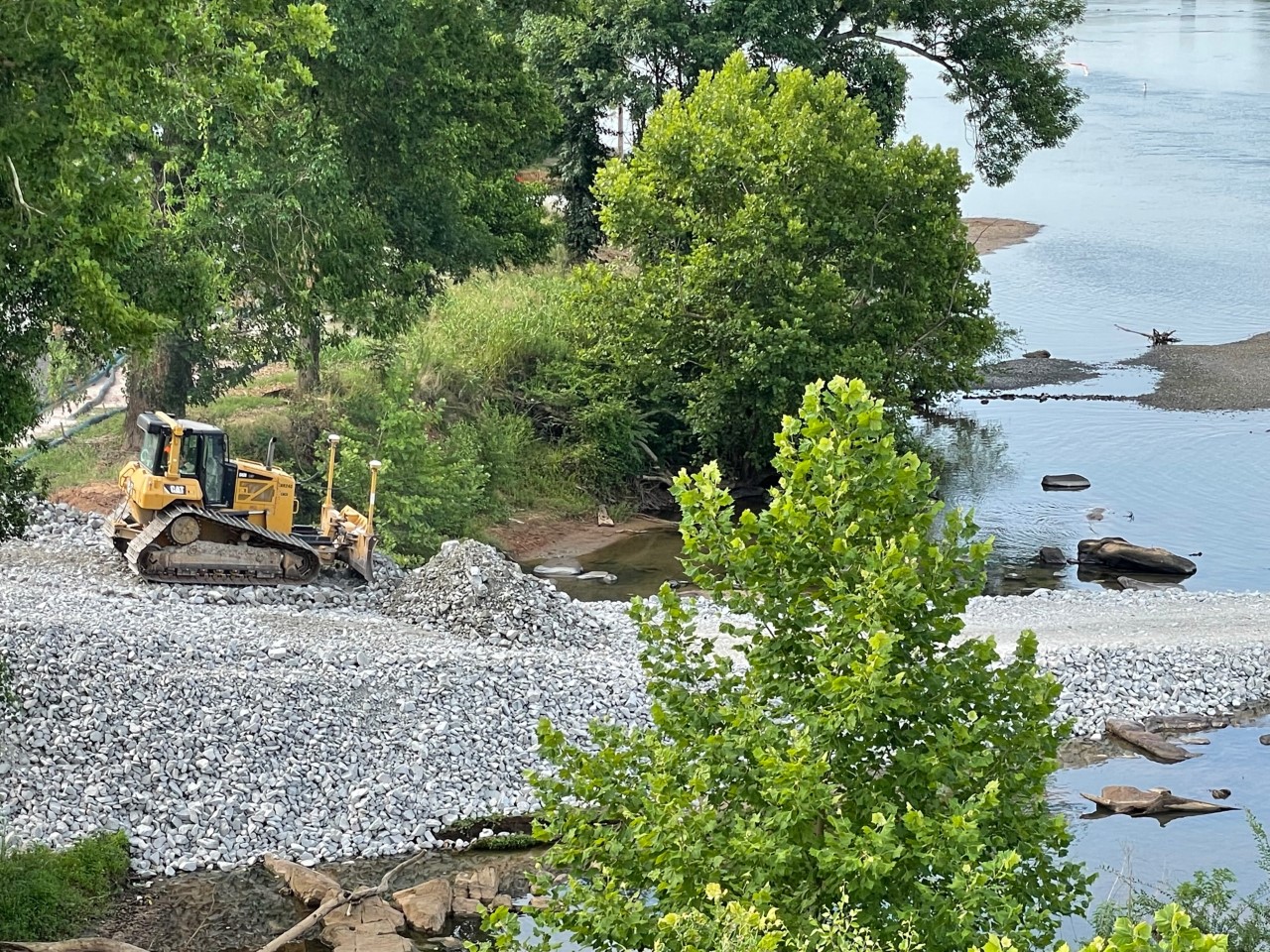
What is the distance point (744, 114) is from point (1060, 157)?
60.7 metres

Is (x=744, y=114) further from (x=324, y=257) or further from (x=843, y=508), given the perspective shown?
(x=843, y=508)

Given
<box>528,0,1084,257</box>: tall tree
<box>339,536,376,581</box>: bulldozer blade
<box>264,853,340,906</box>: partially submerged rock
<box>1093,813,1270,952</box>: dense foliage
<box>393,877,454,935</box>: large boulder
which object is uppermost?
<box>528,0,1084,257</box>: tall tree

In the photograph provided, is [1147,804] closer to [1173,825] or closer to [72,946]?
[1173,825]

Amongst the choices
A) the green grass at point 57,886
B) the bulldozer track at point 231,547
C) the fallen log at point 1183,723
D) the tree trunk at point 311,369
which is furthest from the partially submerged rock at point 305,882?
the tree trunk at point 311,369

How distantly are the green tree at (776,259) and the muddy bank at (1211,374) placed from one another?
14.4 metres

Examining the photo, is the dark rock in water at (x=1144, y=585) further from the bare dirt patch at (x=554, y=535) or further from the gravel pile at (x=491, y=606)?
the gravel pile at (x=491, y=606)

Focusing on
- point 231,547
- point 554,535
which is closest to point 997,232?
point 554,535

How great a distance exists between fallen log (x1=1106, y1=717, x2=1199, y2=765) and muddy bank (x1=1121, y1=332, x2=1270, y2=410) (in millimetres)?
24906

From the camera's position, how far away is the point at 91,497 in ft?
99.8

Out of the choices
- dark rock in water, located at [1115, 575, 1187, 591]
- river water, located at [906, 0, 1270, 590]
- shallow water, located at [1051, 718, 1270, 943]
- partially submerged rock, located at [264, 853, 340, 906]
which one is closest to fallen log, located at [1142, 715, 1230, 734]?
shallow water, located at [1051, 718, 1270, 943]

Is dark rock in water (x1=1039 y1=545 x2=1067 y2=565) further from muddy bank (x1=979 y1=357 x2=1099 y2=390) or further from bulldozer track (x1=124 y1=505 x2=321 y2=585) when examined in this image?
muddy bank (x1=979 y1=357 x2=1099 y2=390)

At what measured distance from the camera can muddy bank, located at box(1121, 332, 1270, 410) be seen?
48156 millimetres

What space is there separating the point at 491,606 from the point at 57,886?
969 cm

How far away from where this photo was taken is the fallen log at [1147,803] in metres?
21.8
